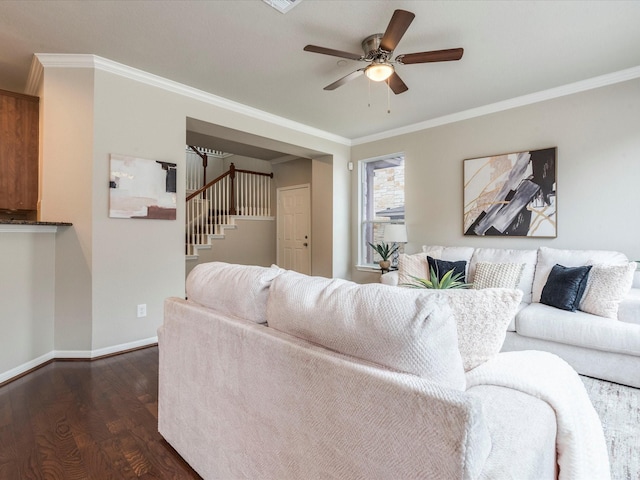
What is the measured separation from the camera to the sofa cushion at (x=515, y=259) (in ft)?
10.4

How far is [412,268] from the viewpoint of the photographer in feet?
12.1

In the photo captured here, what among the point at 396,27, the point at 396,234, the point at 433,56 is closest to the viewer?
the point at 396,27

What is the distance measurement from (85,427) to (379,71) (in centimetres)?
301

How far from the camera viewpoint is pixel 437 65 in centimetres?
293

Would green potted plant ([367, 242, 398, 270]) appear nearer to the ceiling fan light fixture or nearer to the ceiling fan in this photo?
the ceiling fan

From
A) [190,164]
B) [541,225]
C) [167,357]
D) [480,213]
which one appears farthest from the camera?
[190,164]

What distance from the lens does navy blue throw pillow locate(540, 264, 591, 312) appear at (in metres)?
2.68

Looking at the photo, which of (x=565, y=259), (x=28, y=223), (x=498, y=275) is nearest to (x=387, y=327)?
(x=498, y=275)

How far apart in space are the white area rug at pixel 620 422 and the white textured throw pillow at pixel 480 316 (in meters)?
1.08

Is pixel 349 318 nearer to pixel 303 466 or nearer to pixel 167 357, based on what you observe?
pixel 303 466

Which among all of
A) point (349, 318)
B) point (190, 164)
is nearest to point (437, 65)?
point (349, 318)

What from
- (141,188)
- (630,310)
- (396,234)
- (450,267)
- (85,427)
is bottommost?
(85,427)

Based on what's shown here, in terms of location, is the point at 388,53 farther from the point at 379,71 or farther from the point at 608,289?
the point at 608,289

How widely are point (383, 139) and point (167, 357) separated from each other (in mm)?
4208
